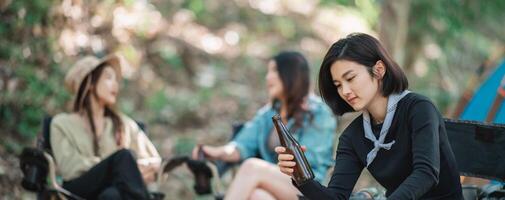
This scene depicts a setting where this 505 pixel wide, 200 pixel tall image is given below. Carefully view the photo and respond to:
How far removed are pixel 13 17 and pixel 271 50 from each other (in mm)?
3377

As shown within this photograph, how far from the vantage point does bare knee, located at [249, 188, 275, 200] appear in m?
3.74

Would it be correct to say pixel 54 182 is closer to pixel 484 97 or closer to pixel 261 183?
pixel 261 183

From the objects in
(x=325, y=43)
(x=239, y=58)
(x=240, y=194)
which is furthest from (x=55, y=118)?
(x=325, y=43)

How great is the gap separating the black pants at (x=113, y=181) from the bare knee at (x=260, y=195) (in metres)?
0.50

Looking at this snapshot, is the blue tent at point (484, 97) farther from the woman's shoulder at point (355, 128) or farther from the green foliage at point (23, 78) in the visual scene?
the green foliage at point (23, 78)

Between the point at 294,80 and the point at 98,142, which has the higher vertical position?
the point at 294,80

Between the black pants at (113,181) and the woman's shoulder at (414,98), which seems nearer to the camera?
the woman's shoulder at (414,98)

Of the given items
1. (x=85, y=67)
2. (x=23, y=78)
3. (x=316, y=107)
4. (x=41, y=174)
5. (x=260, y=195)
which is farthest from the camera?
(x=23, y=78)

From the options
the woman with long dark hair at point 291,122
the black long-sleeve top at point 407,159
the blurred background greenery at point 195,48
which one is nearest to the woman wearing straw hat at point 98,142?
the woman with long dark hair at point 291,122

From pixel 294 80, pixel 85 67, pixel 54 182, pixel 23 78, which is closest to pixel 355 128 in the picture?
pixel 294 80

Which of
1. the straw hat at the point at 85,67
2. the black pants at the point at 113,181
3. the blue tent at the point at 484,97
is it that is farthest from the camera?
the blue tent at the point at 484,97

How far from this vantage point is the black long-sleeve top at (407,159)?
241cm

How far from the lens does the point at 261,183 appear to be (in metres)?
3.80

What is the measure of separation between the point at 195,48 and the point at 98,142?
392 cm
